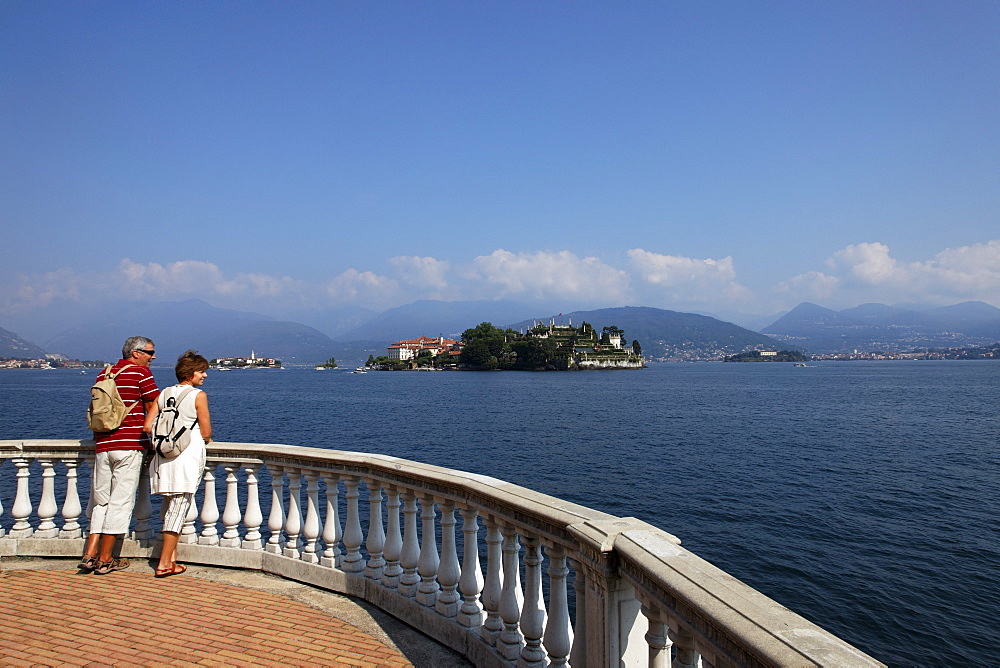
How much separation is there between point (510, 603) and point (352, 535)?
1.77 m

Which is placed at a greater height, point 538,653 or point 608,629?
point 608,629

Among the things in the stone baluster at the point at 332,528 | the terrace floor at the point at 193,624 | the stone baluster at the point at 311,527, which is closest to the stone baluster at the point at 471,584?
the terrace floor at the point at 193,624

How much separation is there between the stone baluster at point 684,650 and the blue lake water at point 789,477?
476 inches

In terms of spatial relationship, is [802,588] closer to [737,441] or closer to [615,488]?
[615,488]

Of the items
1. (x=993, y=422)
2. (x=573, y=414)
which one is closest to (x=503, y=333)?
(x=573, y=414)

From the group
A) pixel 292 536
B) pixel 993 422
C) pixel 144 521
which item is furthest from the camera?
pixel 993 422

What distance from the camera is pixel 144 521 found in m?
6.09

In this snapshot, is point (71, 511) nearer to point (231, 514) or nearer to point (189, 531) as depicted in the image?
point (189, 531)

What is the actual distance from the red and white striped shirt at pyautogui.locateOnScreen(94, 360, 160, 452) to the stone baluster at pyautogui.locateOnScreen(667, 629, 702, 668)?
203 inches

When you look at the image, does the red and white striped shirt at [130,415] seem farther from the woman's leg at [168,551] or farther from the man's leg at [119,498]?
the woman's leg at [168,551]

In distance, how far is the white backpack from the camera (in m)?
5.46

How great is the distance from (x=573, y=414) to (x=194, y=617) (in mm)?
54277

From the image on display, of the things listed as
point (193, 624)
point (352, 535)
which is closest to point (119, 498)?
point (193, 624)

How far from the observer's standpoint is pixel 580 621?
304cm
